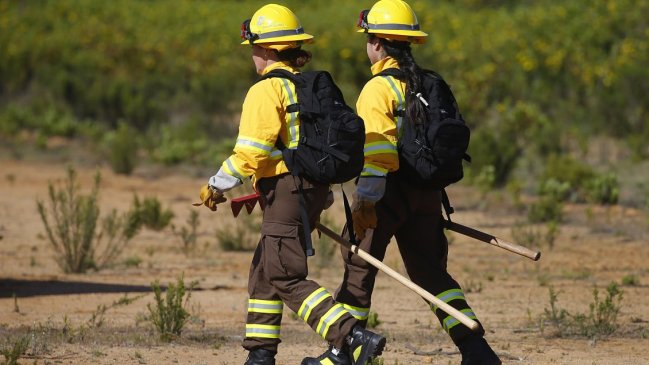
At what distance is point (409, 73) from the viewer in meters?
6.93

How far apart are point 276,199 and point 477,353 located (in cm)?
129

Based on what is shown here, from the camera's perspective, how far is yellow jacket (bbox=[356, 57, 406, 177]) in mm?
6707

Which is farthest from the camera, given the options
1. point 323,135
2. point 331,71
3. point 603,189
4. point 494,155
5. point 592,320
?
point 331,71

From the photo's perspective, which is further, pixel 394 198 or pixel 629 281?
pixel 629 281

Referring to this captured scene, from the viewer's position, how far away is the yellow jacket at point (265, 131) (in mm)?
6480

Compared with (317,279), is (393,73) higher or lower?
higher

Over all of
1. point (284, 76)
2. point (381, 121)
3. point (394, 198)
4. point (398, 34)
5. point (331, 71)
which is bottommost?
point (394, 198)

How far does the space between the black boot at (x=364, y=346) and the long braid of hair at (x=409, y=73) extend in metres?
1.12

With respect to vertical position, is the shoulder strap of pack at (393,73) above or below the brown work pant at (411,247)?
above

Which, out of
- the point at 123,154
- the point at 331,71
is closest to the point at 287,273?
the point at 123,154

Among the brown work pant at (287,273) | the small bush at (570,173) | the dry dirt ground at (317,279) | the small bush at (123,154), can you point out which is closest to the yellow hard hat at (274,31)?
the brown work pant at (287,273)

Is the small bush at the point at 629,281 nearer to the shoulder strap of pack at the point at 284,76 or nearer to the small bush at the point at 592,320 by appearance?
the small bush at the point at 592,320

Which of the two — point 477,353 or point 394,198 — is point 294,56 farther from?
point 477,353

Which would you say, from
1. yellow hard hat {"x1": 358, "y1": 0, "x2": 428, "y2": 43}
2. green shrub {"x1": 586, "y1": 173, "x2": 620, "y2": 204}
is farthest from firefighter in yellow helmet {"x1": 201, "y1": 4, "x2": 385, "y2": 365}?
green shrub {"x1": 586, "y1": 173, "x2": 620, "y2": 204}
